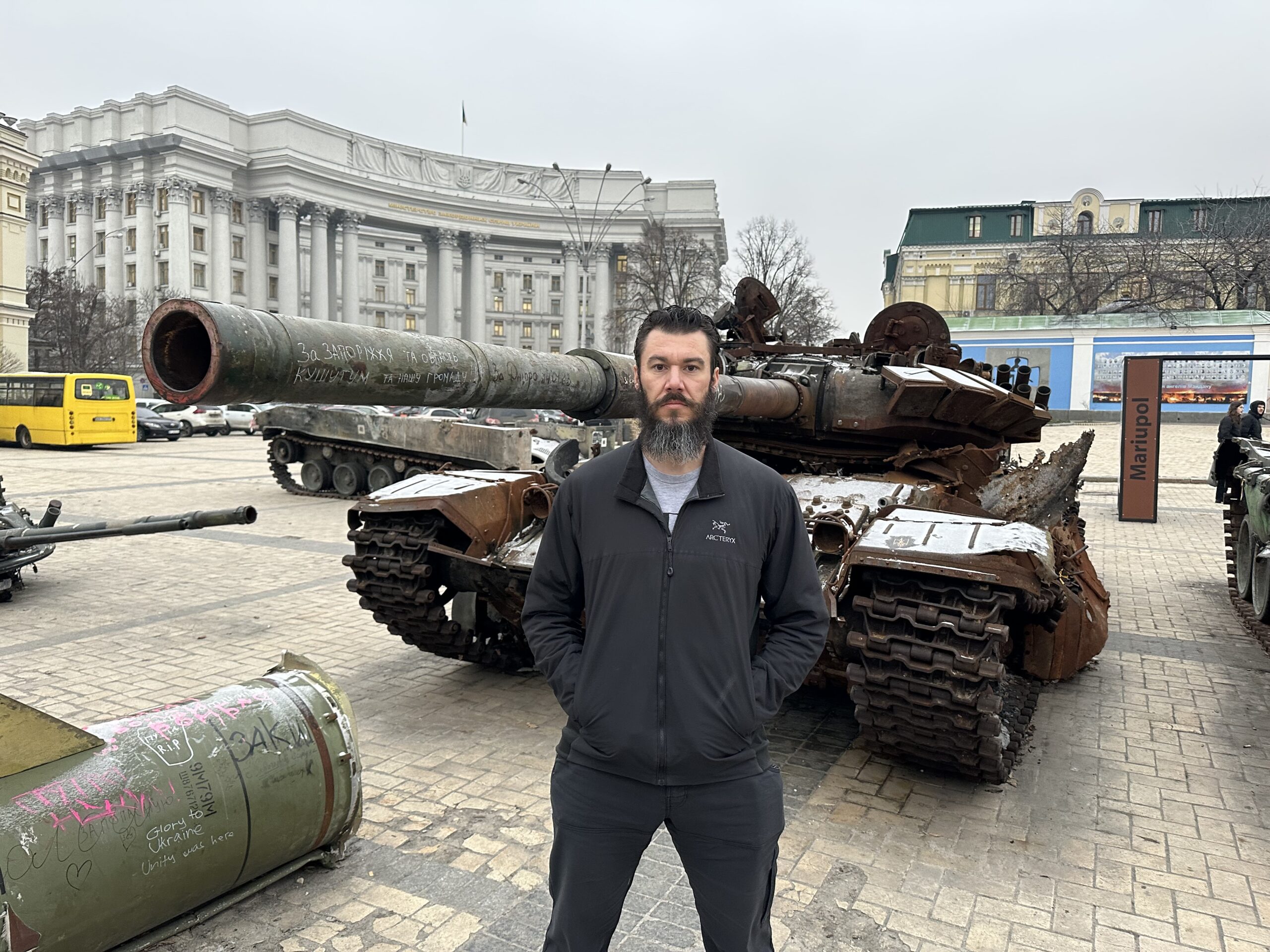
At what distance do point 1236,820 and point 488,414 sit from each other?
19.3 metres

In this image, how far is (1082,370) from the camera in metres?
34.8

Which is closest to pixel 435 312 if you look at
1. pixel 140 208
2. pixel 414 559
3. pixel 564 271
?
pixel 564 271

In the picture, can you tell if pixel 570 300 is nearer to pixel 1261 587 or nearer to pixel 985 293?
pixel 985 293

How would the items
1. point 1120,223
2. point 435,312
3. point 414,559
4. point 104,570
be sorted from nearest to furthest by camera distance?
point 414,559 → point 104,570 → point 1120,223 → point 435,312

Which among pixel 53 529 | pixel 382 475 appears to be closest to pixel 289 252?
pixel 382 475

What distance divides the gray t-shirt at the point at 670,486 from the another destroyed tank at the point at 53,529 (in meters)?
3.43

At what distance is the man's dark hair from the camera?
2.30 meters

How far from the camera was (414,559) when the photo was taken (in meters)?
5.45

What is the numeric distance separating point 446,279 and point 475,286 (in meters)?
2.67

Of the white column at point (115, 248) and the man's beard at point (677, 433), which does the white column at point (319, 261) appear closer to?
the white column at point (115, 248)

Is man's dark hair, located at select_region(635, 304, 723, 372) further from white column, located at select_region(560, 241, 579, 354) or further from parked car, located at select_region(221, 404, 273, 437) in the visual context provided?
white column, located at select_region(560, 241, 579, 354)

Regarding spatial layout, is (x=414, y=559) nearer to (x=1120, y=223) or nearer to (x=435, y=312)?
(x=1120, y=223)

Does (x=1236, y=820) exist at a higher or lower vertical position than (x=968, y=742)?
lower

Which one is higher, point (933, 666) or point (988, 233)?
point (988, 233)
